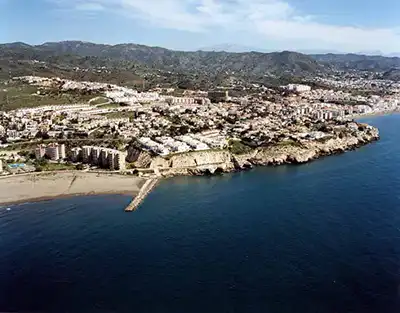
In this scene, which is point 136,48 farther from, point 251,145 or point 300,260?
point 300,260

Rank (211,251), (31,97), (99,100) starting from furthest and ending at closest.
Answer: (99,100) → (31,97) → (211,251)

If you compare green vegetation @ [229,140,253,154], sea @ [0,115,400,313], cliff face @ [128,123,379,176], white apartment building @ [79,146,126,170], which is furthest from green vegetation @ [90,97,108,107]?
sea @ [0,115,400,313]

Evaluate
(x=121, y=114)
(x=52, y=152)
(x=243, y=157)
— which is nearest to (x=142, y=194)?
(x=243, y=157)

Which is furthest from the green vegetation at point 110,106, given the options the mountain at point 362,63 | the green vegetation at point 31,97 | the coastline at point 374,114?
the mountain at point 362,63

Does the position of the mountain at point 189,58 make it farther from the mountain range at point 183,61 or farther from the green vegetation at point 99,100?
the green vegetation at point 99,100

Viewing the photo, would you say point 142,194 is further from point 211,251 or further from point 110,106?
point 110,106
